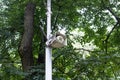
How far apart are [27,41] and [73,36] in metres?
1.60

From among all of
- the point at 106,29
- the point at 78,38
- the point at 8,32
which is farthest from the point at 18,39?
the point at 106,29

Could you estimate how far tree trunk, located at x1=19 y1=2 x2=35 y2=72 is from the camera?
4926 millimetres

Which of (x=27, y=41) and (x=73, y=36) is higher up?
(x=73, y=36)

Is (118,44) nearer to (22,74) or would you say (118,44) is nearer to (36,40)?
(36,40)

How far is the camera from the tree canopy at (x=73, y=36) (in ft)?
15.8

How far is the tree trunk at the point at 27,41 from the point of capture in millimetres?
4926

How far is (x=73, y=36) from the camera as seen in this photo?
250 inches

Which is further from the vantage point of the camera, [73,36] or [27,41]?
[73,36]

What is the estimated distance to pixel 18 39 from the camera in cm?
585

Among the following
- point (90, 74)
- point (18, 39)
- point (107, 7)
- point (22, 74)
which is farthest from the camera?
point (18, 39)

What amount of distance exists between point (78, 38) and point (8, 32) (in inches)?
66.9

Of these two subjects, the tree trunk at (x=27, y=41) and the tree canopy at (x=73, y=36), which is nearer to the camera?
the tree canopy at (x=73, y=36)

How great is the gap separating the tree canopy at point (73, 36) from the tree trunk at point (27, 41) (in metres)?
0.10

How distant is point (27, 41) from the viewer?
16.6 feet
